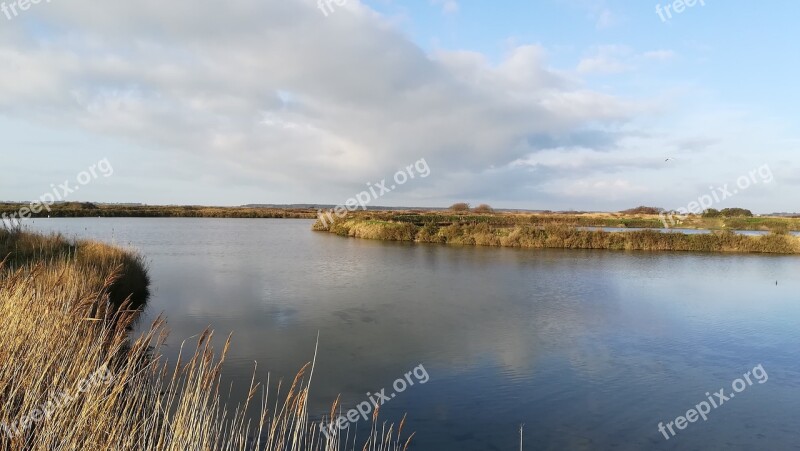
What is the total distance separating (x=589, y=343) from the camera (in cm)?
853

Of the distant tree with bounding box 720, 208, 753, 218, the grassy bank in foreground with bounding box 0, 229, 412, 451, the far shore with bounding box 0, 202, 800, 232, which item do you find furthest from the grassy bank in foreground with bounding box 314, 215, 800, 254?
the distant tree with bounding box 720, 208, 753, 218

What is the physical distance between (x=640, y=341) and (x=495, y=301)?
3.84 meters

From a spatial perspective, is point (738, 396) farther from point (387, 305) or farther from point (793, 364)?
point (387, 305)

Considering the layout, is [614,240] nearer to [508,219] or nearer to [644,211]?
[508,219]

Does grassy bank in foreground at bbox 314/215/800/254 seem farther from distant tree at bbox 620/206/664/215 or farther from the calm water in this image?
distant tree at bbox 620/206/664/215

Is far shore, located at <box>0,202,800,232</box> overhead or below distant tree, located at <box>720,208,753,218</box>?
below

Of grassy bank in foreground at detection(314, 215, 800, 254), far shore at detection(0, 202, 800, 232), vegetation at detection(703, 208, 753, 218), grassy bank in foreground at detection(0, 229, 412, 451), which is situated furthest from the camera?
vegetation at detection(703, 208, 753, 218)
